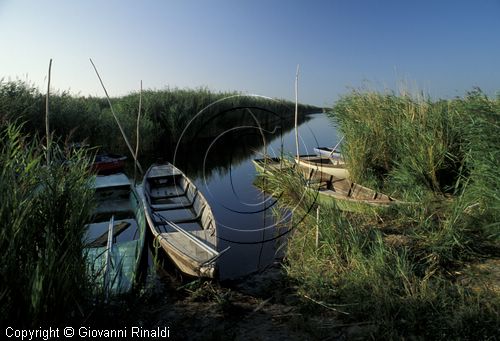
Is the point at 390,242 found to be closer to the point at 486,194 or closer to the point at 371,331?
the point at 486,194

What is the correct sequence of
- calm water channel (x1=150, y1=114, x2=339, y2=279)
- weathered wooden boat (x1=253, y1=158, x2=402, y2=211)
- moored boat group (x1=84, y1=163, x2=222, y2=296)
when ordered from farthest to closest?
weathered wooden boat (x1=253, y1=158, x2=402, y2=211)
calm water channel (x1=150, y1=114, x2=339, y2=279)
moored boat group (x1=84, y1=163, x2=222, y2=296)

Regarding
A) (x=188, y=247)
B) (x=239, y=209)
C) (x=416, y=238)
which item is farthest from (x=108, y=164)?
(x=416, y=238)

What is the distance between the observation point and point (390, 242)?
5.55 metres

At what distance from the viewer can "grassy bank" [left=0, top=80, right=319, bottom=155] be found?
13.2 m

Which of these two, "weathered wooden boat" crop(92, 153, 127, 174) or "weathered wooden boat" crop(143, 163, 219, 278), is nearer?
"weathered wooden boat" crop(143, 163, 219, 278)

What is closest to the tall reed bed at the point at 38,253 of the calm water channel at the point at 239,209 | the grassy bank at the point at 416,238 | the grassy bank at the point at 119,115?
the calm water channel at the point at 239,209

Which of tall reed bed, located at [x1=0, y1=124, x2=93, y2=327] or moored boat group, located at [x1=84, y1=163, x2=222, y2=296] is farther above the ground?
tall reed bed, located at [x1=0, y1=124, x2=93, y2=327]

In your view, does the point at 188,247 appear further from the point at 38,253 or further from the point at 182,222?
the point at 38,253

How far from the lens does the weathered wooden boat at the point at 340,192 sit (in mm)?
7250

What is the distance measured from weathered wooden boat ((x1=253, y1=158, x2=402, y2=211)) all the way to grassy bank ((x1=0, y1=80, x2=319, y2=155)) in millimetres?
2239

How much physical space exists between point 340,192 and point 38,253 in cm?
757

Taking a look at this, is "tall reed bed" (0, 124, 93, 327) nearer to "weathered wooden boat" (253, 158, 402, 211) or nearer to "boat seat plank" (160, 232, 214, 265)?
"boat seat plank" (160, 232, 214, 265)

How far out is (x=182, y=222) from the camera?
7.86 metres

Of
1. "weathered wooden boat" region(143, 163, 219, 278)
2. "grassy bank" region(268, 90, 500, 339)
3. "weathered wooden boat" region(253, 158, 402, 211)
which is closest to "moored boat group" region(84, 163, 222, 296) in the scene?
"weathered wooden boat" region(143, 163, 219, 278)
